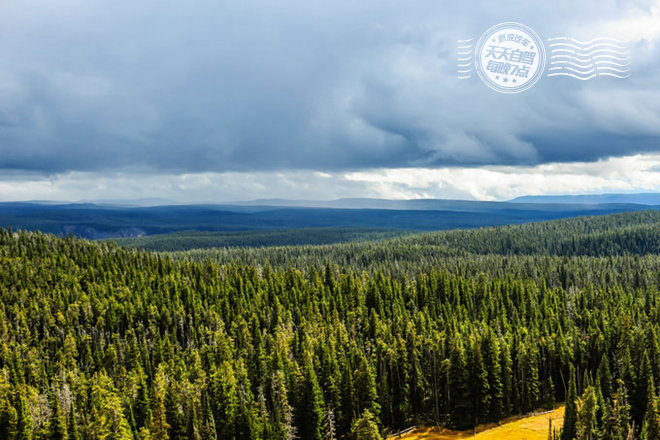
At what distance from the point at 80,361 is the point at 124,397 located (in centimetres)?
6004

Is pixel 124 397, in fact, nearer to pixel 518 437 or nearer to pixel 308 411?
pixel 308 411

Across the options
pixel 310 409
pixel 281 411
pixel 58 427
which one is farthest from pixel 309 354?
pixel 58 427

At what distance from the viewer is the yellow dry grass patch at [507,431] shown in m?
85.9

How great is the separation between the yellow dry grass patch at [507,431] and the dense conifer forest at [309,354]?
2.66 meters

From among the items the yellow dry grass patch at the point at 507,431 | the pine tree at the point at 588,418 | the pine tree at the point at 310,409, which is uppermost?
the pine tree at the point at 588,418

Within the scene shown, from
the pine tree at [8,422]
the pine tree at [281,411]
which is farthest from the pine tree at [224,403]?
the pine tree at [8,422]

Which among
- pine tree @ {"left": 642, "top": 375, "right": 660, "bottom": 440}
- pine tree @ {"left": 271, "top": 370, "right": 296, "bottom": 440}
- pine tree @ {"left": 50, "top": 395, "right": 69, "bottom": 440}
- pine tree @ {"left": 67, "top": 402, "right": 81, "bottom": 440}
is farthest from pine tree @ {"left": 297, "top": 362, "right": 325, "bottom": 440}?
pine tree @ {"left": 642, "top": 375, "right": 660, "bottom": 440}

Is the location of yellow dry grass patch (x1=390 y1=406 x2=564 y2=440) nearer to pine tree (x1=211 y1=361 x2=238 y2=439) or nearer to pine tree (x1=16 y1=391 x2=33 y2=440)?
pine tree (x1=211 y1=361 x2=238 y2=439)

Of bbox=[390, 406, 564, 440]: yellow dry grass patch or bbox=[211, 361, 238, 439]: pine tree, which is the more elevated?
bbox=[211, 361, 238, 439]: pine tree

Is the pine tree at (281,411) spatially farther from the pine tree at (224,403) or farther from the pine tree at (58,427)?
the pine tree at (58,427)

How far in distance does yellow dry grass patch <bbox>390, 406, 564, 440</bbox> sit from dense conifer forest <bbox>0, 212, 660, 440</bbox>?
105 inches

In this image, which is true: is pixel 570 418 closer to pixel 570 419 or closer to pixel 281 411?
pixel 570 419

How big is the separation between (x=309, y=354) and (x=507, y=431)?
37660mm

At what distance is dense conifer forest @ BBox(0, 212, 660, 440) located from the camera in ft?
259
